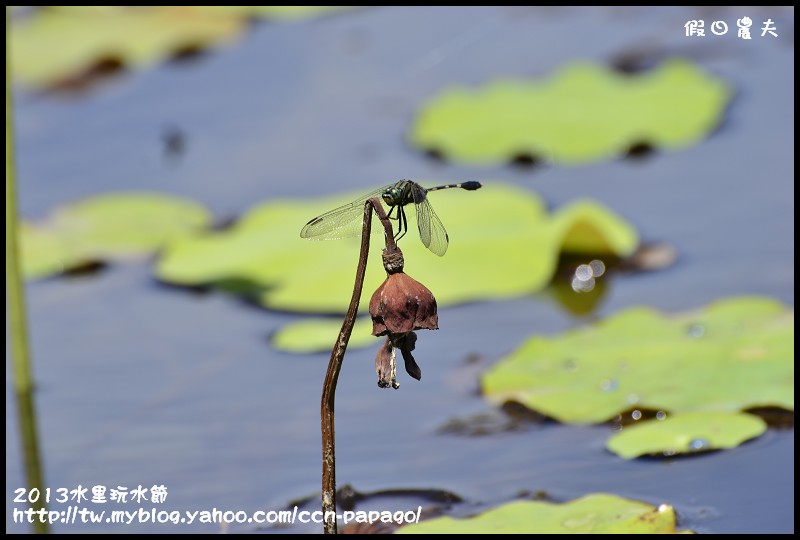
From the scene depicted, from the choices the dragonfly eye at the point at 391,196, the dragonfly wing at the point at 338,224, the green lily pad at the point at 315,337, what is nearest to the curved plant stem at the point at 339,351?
the dragonfly eye at the point at 391,196

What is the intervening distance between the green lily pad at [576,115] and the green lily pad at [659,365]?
1.30m

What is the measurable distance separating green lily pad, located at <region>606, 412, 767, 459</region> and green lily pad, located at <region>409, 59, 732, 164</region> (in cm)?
181

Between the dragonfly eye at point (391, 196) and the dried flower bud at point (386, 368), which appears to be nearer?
the dried flower bud at point (386, 368)

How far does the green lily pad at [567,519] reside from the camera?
6.11ft

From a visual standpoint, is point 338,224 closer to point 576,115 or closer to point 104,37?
point 576,115

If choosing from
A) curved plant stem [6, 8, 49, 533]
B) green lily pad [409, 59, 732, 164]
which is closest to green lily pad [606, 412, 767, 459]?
curved plant stem [6, 8, 49, 533]

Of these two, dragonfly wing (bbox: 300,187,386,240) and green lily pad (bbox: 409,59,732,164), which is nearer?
dragonfly wing (bbox: 300,187,386,240)

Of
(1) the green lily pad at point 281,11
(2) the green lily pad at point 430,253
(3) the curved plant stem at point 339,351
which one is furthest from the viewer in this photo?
(1) the green lily pad at point 281,11

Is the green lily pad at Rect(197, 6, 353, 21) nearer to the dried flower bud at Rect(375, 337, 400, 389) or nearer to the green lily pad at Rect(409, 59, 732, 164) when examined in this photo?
the green lily pad at Rect(409, 59, 732, 164)

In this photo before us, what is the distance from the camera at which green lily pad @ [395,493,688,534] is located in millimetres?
1861

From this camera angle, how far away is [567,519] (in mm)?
1922

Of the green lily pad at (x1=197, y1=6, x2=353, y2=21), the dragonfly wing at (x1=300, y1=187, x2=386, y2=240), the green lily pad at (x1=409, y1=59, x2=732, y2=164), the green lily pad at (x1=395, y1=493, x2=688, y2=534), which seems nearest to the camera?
the dragonfly wing at (x1=300, y1=187, x2=386, y2=240)

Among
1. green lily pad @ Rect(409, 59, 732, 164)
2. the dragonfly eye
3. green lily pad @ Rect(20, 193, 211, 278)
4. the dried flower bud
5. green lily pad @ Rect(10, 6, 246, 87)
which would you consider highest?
green lily pad @ Rect(10, 6, 246, 87)

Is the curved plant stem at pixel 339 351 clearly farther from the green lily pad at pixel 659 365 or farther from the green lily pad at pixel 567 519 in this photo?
the green lily pad at pixel 659 365
